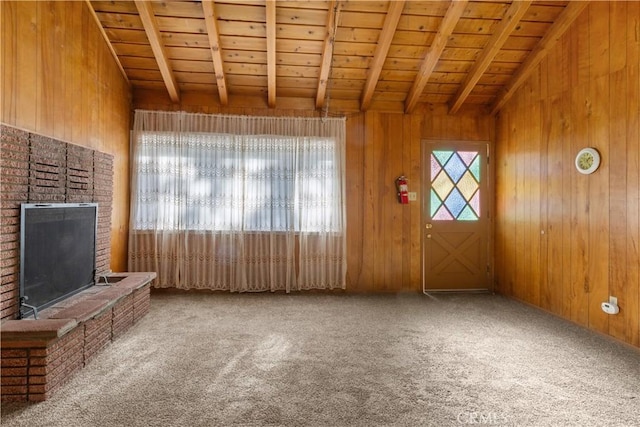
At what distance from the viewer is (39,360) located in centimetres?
215

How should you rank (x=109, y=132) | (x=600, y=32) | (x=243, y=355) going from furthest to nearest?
(x=109, y=132) → (x=600, y=32) → (x=243, y=355)

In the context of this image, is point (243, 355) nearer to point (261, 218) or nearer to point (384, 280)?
point (261, 218)

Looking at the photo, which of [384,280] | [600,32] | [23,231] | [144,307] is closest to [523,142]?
[600,32]

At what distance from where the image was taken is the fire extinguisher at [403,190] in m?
4.88

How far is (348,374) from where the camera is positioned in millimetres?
2512

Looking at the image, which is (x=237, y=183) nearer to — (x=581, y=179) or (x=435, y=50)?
(x=435, y=50)

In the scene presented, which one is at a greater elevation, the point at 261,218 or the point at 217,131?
the point at 217,131

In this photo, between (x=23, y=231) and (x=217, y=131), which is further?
(x=217, y=131)

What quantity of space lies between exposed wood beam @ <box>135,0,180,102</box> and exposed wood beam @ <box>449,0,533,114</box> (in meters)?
3.58

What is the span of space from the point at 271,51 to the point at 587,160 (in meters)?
3.44

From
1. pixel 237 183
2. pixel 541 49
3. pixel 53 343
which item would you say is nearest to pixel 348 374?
pixel 53 343

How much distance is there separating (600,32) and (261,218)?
414cm

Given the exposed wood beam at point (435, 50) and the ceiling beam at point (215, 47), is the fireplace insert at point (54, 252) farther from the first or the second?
the exposed wood beam at point (435, 50)

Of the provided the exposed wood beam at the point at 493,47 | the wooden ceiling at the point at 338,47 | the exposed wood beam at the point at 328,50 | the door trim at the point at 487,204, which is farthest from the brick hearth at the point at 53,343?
the exposed wood beam at the point at 493,47
